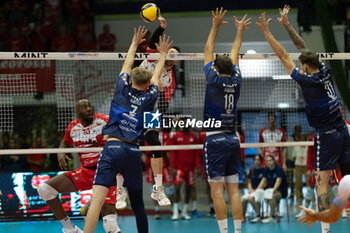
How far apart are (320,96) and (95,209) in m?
3.27

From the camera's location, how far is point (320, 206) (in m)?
6.61

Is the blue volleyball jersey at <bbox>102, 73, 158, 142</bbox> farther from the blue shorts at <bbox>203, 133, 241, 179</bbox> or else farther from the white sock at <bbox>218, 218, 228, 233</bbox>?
the white sock at <bbox>218, 218, 228, 233</bbox>

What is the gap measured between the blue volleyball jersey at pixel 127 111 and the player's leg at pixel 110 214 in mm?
1452

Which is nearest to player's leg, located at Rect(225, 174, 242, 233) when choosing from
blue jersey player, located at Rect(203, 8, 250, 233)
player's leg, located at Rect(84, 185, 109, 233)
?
blue jersey player, located at Rect(203, 8, 250, 233)

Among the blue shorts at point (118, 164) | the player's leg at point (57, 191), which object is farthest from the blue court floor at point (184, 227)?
the blue shorts at point (118, 164)

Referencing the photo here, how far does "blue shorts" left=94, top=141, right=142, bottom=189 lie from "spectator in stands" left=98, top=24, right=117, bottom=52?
11489 millimetres

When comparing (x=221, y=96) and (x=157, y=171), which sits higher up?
(x=221, y=96)

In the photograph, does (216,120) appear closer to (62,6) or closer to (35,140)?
(35,140)

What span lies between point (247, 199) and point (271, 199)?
0.59 meters

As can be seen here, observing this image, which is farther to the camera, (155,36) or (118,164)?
(155,36)

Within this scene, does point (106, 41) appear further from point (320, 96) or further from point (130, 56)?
point (320, 96)

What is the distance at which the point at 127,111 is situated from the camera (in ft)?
21.7

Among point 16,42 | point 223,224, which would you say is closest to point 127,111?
point 223,224

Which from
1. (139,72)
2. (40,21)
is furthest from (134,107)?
(40,21)
